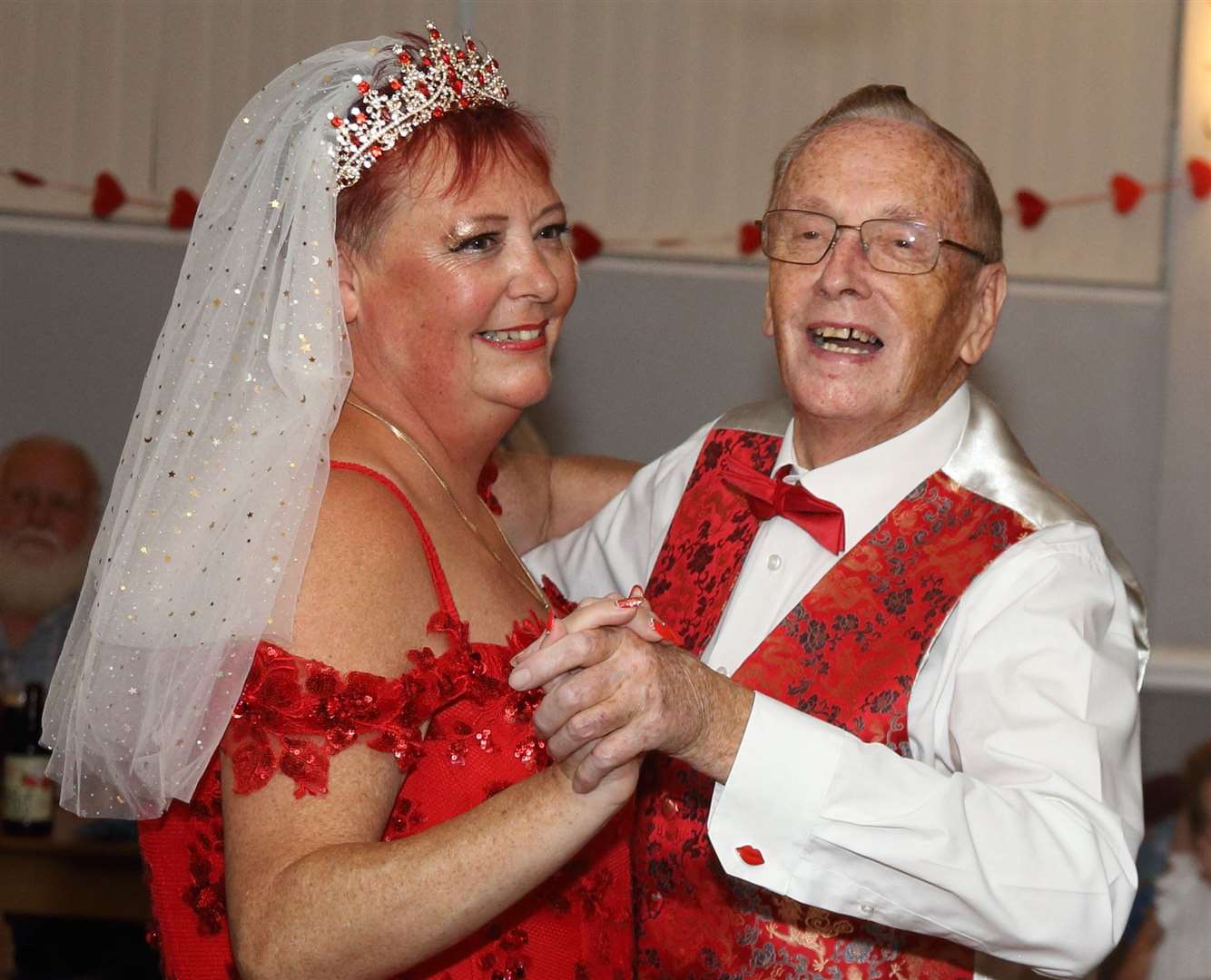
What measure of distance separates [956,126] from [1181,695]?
71.2 inches

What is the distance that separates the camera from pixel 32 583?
15.0 feet

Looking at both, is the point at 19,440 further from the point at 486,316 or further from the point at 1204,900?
the point at 1204,900

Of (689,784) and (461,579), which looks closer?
(461,579)

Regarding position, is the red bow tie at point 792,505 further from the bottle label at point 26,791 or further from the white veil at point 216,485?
the bottle label at point 26,791

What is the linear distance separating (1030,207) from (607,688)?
3459 mm

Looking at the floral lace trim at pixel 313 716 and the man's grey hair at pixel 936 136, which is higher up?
the man's grey hair at pixel 936 136

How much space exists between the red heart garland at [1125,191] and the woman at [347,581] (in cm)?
299

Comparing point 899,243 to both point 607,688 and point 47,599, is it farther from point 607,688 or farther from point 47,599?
point 47,599

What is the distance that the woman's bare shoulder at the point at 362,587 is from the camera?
179 centimetres

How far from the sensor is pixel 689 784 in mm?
2182

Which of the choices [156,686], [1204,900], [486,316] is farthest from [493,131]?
[1204,900]

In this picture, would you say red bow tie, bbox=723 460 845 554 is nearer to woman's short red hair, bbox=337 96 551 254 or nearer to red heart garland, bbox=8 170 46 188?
woman's short red hair, bbox=337 96 551 254

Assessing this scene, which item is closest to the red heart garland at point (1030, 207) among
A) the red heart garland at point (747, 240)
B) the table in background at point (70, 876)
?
the red heart garland at point (747, 240)

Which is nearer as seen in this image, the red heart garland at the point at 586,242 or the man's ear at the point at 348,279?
the man's ear at the point at 348,279
